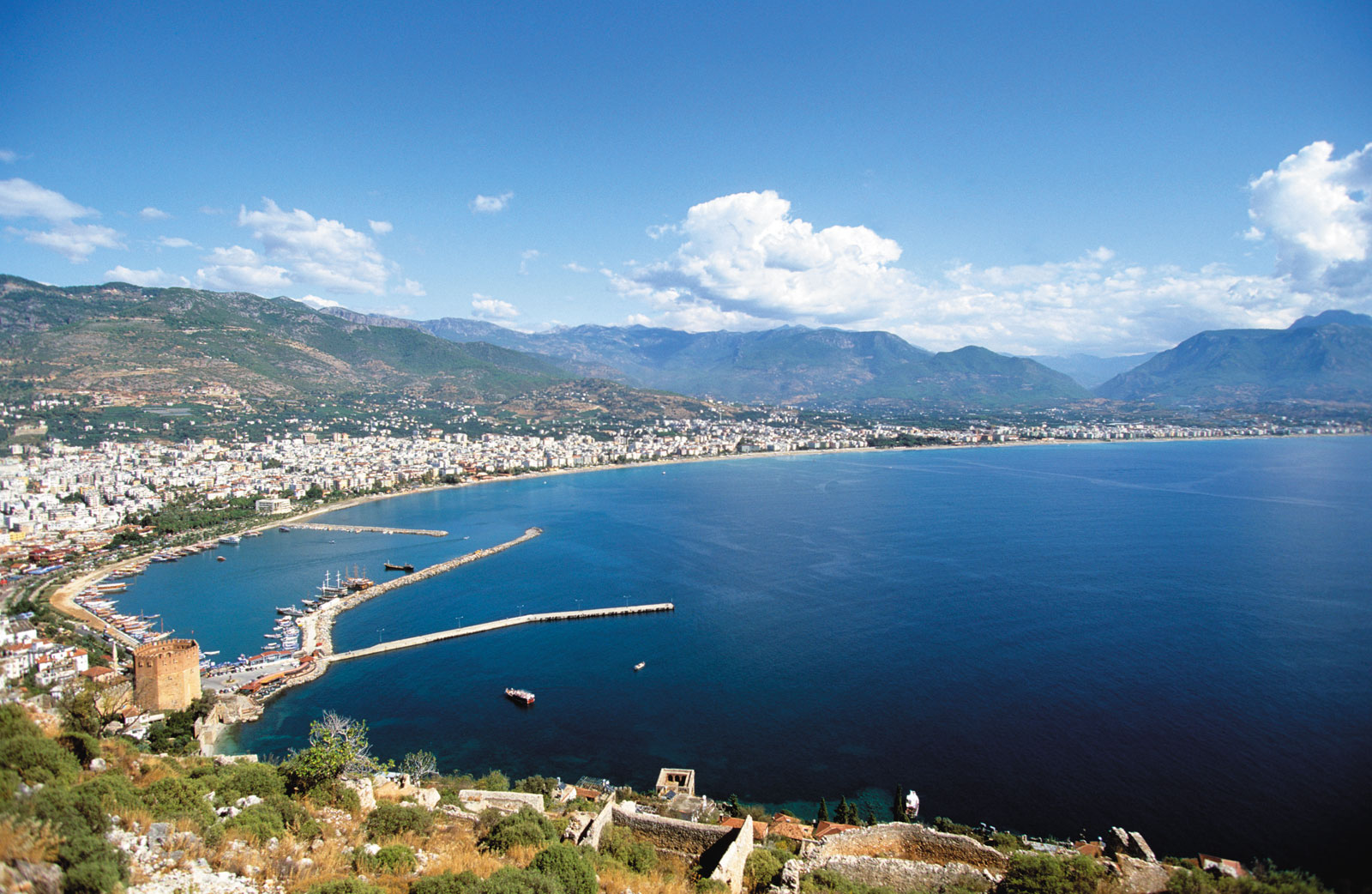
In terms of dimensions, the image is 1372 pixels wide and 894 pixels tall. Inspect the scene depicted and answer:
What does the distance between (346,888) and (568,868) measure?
1541 millimetres

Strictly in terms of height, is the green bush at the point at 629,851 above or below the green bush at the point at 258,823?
below

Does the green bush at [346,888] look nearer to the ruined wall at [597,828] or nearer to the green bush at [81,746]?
the ruined wall at [597,828]

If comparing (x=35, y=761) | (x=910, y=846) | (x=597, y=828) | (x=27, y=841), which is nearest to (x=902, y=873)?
(x=910, y=846)

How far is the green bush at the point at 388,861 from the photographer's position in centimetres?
510

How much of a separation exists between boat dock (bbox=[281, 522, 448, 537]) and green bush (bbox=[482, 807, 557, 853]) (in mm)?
29067

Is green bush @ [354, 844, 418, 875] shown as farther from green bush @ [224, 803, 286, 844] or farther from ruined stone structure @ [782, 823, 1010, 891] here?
ruined stone structure @ [782, 823, 1010, 891]

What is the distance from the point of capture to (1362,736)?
12.0 m

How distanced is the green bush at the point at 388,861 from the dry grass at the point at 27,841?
200cm

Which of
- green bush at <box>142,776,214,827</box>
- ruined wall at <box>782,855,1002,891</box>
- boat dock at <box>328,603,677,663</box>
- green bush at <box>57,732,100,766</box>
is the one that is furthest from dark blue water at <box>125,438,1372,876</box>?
green bush at <box>142,776,214,827</box>

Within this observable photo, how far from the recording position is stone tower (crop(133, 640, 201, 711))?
1379cm

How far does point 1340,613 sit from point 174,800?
26.2 metres

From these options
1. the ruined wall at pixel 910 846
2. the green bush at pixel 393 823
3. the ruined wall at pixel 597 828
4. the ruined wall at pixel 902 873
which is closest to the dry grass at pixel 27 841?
the green bush at pixel 393 823

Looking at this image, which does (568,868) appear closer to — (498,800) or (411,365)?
(498,800)

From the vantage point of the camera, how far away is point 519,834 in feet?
19.9
